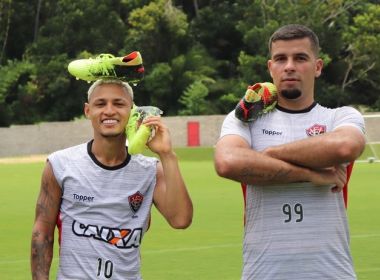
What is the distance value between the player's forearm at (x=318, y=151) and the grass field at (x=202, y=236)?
22.8 ft

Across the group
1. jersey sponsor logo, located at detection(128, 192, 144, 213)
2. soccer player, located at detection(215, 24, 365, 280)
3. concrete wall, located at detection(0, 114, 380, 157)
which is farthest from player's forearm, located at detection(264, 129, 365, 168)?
concrete wall, located at detection(0, 114, 380, 157)

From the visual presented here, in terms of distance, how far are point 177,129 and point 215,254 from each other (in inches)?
1421

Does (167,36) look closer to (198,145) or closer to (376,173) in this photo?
(198,145)

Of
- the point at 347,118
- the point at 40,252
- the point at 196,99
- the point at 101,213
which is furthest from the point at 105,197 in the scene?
the point at 196,99

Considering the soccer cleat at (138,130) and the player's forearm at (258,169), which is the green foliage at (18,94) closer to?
the soccer cleat at (138,130)

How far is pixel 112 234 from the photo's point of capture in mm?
5625

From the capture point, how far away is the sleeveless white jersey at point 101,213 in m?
5.57

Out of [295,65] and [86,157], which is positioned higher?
[295,65]

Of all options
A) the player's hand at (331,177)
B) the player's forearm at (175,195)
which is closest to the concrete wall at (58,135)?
the player's forearm at (175,195)

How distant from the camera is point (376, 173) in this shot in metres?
30.9

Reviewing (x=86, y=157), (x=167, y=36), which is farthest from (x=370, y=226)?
(x=167, y=36)

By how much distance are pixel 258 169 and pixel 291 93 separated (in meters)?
0.45

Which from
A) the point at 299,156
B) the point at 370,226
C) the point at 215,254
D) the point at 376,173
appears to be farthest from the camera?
the point at 376,173

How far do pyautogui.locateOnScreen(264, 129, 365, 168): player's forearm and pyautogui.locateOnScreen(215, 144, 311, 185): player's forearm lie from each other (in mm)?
44
